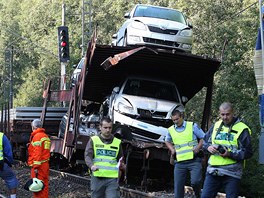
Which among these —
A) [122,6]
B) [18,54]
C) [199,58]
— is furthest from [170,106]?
[18,54]

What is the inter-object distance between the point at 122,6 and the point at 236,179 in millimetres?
41776

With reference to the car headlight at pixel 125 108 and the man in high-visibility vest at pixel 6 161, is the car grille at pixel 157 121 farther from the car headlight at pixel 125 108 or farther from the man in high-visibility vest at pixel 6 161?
the man in high-visibility vest at pixel 6 161

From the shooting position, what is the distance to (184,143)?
8.92m

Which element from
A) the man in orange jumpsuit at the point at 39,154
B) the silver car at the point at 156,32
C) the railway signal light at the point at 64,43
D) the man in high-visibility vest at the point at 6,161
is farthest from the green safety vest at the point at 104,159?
the railway signal light at the point at 64,43

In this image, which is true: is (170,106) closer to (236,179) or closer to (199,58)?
(199,58)

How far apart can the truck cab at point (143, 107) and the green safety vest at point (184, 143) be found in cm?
395

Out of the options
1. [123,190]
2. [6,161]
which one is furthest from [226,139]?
[123,190]

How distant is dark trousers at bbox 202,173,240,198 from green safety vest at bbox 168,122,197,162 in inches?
47.6

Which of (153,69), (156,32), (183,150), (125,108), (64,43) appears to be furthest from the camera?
(64,43)

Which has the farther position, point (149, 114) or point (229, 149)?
point (149, 114)

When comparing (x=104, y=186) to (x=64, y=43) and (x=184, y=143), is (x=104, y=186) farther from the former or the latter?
(x=64, y=43)

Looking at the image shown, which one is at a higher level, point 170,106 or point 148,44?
point 148,44

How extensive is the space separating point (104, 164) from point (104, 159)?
0.22 feet

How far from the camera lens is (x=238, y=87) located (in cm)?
2144
